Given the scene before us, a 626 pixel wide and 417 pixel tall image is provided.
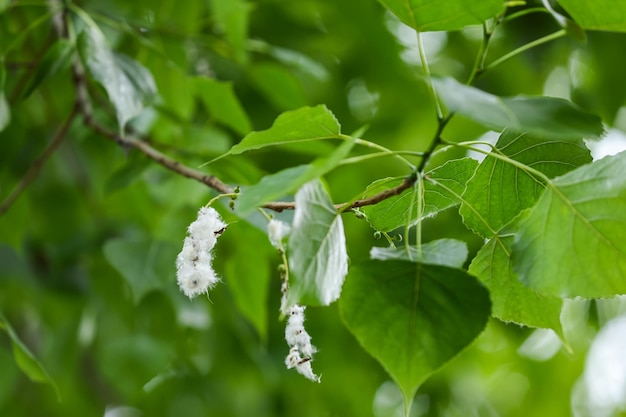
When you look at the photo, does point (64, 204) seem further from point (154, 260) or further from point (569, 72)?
point (569, 72)

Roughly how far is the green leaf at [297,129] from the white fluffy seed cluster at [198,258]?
0.04 m

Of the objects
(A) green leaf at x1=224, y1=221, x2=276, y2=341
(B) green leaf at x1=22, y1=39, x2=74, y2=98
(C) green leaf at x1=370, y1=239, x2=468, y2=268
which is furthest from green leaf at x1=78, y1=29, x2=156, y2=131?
(C) green leaf at x1=370, y1=239, x2=468, y2=268

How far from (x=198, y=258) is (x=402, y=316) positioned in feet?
0.40

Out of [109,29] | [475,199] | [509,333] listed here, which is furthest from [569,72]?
[475,199]

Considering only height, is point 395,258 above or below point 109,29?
above

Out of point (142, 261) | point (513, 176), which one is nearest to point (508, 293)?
point (513, 176)

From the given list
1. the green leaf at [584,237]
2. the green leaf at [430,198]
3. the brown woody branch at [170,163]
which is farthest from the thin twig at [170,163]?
the green leaf at [584,237]

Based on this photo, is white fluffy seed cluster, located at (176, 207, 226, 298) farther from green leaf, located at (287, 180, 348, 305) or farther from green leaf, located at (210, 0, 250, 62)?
green leaf, located at (210, 0, 250, 62)

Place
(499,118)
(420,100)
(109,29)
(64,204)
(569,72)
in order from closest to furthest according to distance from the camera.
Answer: (499,118) → (109,29) → (64,204) → (420,100) → (569,72)

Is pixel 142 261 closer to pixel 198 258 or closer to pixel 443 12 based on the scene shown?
pixel 198 258

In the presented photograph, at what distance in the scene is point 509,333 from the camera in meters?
1.43

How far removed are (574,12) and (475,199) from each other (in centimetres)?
12

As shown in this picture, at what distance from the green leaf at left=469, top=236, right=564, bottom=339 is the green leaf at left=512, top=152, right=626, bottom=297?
0.20 feet

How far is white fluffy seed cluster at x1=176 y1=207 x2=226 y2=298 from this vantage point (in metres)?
0.41
